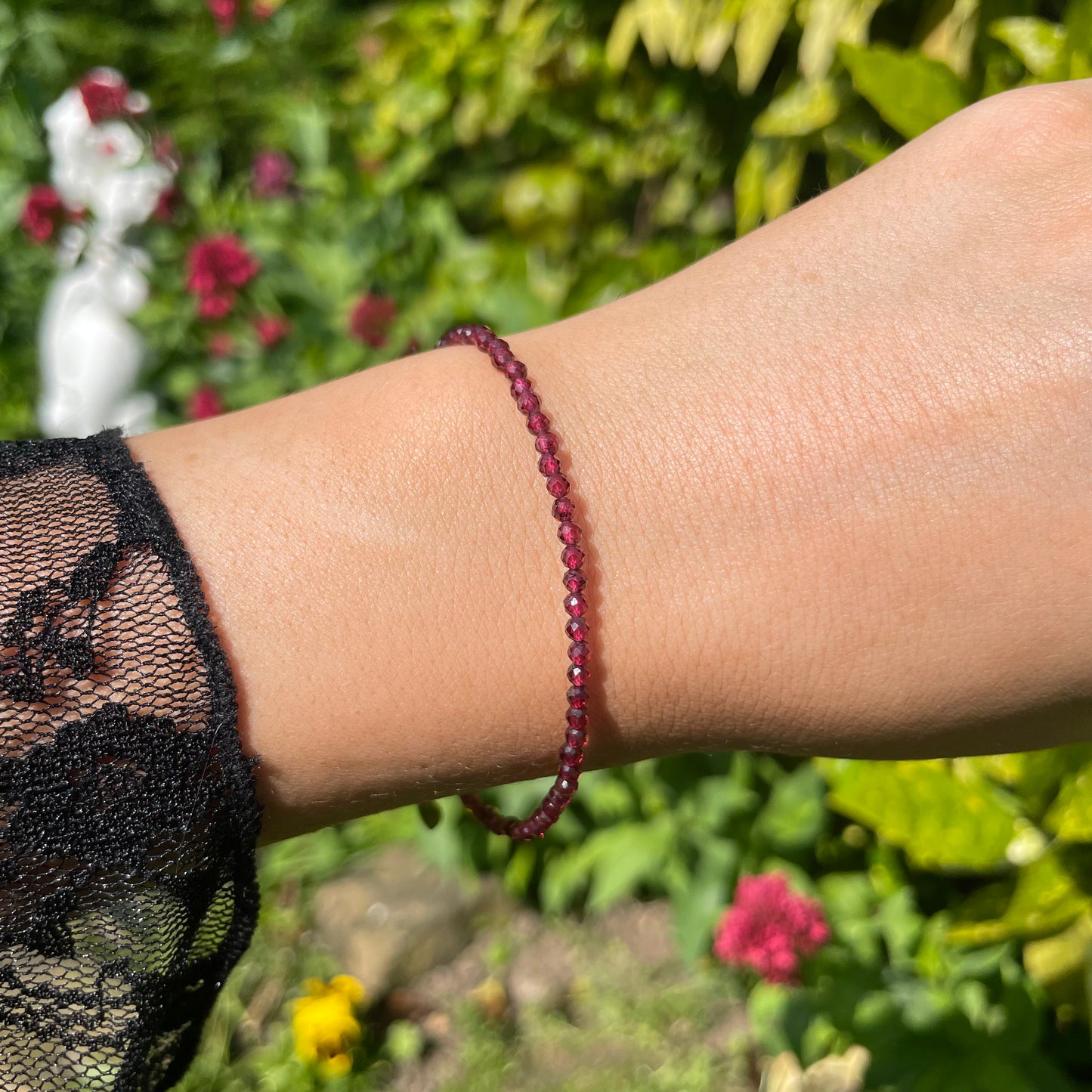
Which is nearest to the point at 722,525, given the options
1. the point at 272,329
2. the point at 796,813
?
the point at 796,813

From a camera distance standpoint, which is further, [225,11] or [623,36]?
[225,11]

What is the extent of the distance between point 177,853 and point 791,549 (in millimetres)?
691

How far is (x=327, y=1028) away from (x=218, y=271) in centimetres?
218

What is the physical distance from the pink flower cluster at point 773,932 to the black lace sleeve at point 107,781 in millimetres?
1299

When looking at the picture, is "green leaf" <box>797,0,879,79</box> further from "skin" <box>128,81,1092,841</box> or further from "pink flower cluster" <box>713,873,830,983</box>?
"pink flower cluster" <box>713,873,830,983</box>

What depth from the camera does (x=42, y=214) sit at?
10.3ft

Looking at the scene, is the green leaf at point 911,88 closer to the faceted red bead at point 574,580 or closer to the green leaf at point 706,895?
the faceted red bead at point 574,580

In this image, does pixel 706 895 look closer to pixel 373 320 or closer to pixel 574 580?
pixel 574 580

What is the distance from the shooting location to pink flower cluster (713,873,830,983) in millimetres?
2018

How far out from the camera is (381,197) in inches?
134

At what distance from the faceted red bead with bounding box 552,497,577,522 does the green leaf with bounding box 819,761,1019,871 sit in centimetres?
111

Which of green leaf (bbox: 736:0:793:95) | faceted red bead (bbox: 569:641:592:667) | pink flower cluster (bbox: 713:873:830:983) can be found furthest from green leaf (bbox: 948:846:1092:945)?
green leaf (bbox: 736:0:793:95)

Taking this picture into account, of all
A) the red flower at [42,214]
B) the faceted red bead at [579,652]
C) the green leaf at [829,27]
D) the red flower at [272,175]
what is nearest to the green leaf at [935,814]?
the faceted red bead at [579,652]

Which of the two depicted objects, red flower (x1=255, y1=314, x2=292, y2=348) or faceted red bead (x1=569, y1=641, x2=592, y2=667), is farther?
red flower (x1=255, y1=314, x2=292, y2=348)
